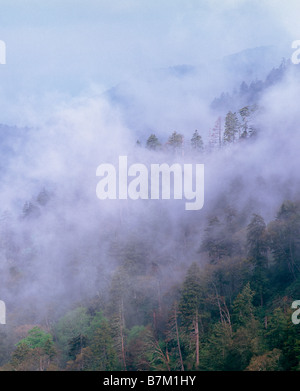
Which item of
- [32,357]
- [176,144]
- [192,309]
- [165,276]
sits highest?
[176,144]

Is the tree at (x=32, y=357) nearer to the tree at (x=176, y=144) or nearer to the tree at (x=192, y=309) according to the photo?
the tree at (x=192, y=309)

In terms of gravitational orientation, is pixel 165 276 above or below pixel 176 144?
below

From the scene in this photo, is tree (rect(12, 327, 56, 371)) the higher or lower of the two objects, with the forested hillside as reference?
lower

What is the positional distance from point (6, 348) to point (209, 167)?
60124 millimetres

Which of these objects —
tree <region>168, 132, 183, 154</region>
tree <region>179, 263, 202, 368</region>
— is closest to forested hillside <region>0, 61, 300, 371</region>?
tree <region>179, 263, 202, 368</region>

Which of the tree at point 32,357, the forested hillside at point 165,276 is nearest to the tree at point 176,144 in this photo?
the forested hillside at point 165,276

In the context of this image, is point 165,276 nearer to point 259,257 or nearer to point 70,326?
point 70,326

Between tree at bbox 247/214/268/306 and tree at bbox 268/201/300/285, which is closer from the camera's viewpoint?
tree at bbox 247/214/268/306

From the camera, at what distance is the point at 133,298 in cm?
5966

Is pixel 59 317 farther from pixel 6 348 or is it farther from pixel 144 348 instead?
pixel 144 348

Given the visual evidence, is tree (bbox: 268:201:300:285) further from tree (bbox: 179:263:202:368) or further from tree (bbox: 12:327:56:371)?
tree (bbox: 12:327:56:371)

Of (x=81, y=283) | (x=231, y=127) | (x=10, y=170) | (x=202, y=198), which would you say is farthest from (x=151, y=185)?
(x=10, y=170)

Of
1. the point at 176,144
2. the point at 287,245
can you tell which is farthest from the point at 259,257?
the point at 176,144

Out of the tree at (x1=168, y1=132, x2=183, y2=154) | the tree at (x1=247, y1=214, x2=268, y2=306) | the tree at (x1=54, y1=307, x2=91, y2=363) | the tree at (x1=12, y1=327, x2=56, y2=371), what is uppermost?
the tree at (x1=168, y1=132, x2=183, y2=154)
